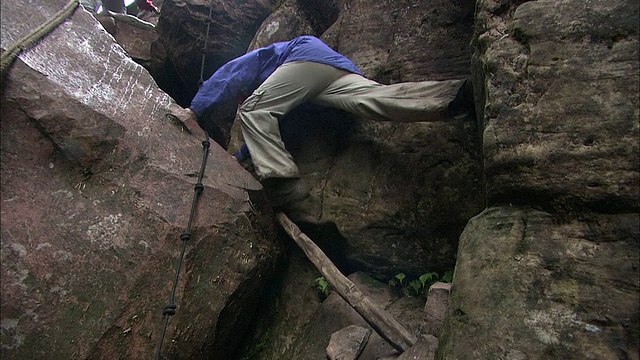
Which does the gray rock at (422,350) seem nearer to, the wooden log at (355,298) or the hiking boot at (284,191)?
the wooden log at (355,298)

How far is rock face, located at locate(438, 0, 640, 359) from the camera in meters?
2.21

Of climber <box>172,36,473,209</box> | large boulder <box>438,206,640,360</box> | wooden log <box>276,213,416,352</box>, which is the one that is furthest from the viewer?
climber <box>172,36,473,209</box>

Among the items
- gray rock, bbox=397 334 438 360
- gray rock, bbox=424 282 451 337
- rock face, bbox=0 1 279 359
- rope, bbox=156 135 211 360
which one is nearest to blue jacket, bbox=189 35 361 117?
rock face, bbox=0 1 279 359

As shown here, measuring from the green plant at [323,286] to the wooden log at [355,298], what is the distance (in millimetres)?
281

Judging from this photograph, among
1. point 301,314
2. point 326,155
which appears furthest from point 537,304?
point 326,155

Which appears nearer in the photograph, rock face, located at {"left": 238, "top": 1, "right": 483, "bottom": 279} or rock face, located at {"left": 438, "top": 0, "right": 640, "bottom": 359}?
rock face, located at {"left": 438, "top": 0, "right": 640, "bottom": 359}

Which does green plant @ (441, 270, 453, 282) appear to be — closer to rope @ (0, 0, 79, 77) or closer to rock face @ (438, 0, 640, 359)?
rock face @ (438, 0, 640, 359)

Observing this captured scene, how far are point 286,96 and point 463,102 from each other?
1780mm

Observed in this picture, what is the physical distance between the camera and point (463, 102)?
382 centimetres

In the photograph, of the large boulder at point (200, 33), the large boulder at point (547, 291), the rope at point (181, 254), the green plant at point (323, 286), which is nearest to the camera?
the large boulder at point (547, 291)

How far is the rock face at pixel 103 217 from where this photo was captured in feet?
9.71

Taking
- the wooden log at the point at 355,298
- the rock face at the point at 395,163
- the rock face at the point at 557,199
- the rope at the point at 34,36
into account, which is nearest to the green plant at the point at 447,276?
the rock face at the point at 395,163

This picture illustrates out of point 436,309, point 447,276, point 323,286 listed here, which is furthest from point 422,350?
point 323,286

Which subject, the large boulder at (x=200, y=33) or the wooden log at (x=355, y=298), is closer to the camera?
the wooden log at (x=355, y=298)
